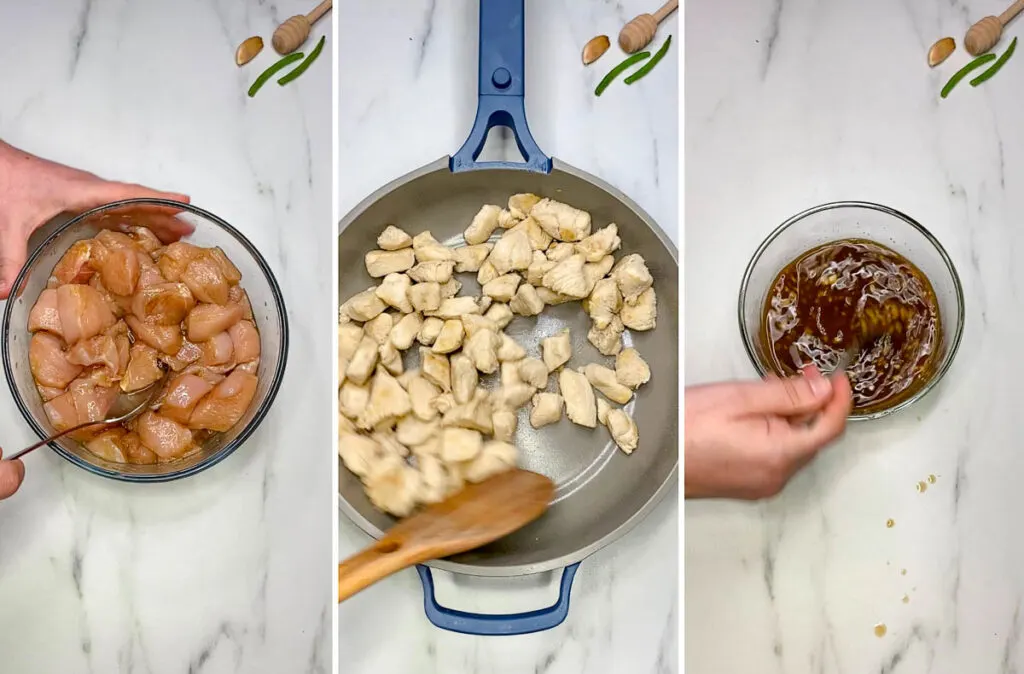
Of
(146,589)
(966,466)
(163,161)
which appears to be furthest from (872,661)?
(163,161)

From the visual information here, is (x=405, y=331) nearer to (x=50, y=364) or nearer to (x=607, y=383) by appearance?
(x=607, y=383)

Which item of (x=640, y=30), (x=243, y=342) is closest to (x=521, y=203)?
→ (x=640, y=30)

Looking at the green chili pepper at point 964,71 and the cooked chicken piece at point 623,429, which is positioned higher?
the green chili pepper at point 964,71

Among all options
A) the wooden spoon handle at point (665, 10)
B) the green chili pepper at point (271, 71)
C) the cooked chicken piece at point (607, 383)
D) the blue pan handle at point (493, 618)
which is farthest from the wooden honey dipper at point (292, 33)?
the blue pan handle at point (493, 618)

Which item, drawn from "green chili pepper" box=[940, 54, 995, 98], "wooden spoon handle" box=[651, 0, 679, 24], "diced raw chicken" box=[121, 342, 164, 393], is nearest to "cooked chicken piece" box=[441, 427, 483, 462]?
"diced raw chicken" box=[121, 342, 164, 393]

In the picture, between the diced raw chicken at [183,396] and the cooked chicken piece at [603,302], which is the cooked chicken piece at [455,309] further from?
the diced raw chicken at [183,396]
